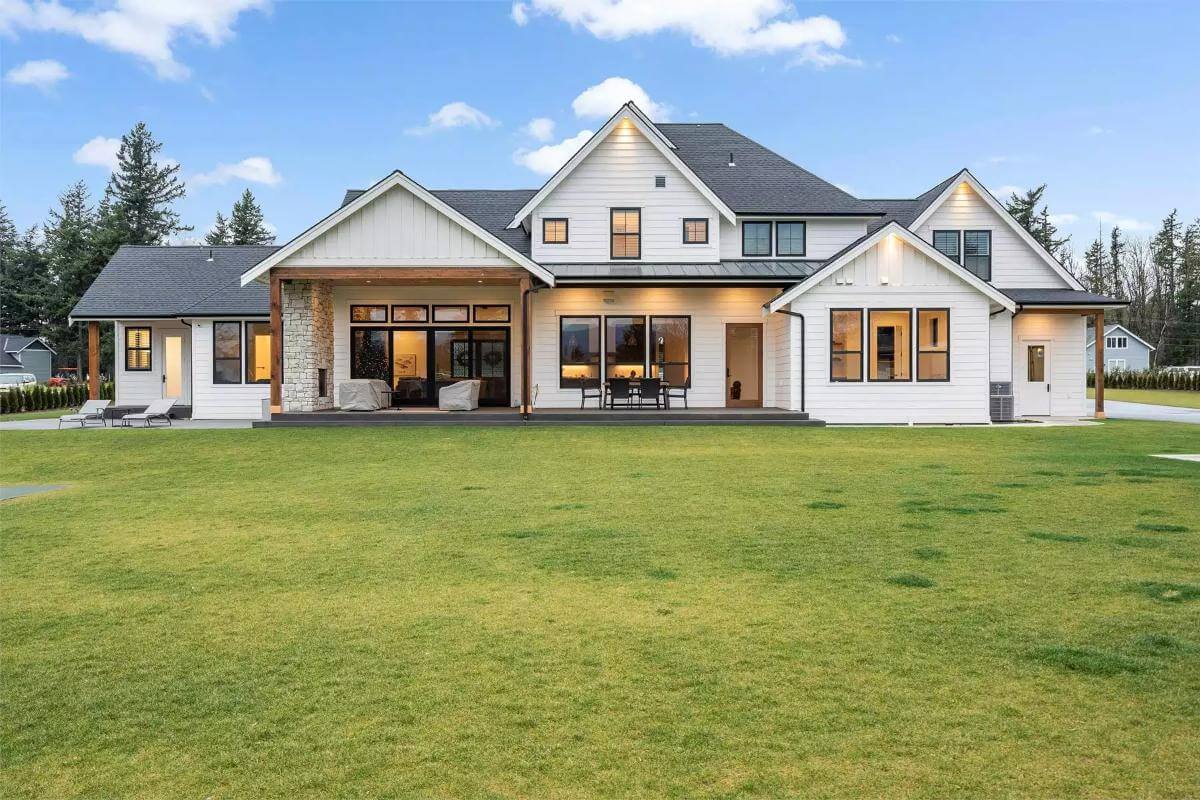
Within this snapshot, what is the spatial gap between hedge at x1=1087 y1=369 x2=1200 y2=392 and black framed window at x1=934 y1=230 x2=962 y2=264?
32.8 m

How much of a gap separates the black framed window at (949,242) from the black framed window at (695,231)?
702 centimetres

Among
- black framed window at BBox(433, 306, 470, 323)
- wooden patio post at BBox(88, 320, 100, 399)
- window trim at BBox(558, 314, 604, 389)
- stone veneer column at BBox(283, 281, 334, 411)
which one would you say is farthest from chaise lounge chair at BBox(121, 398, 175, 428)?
window trim at BBox(558, 314, 604, 389)

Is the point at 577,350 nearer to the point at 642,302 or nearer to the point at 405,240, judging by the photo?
the point at 642,302

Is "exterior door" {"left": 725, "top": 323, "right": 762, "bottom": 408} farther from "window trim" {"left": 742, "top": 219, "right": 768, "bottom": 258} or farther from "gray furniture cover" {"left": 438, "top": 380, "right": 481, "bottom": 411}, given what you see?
"gray furniture cover" {"left": 438, "top": 380, "right": 481, "bottom": 411}

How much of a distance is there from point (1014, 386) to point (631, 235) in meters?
11.9

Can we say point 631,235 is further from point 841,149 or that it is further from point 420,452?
point 841,149

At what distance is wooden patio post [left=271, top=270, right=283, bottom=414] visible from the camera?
18766mm

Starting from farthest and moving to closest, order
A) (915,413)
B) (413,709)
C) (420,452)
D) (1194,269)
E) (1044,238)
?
1. (1194,269)
2. (1044,238)
3. (915,413)
4. (420,452)
5. (413,709)

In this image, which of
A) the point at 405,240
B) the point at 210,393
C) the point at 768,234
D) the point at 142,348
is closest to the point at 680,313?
the point at 768,234

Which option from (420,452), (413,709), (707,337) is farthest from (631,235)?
(413,709)

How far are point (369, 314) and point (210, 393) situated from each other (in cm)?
507

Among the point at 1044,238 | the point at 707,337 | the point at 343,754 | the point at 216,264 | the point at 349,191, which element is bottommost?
the point at 343,754

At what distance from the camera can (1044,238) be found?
63.0 meters

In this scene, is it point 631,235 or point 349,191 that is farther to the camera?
point 349,191
